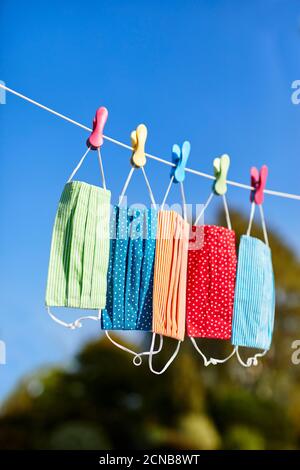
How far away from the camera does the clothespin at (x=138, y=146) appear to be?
1123 millimetres

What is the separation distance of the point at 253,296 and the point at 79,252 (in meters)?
0.35

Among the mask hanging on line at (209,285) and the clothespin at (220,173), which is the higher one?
the clothespin at (220,173)

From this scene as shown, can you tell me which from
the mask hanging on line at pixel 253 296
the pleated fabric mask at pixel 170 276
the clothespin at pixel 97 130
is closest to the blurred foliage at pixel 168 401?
the mask hanging on line at pixel 253 296

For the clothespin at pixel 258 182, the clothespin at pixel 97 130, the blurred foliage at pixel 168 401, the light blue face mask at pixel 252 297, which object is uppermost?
the clothespin at pixel 97 130

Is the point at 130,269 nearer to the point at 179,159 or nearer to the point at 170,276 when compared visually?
the point at 170,276

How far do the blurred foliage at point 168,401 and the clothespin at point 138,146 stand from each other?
0.97 m

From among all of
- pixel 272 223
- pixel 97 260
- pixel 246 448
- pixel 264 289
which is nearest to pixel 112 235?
pixel 97 260

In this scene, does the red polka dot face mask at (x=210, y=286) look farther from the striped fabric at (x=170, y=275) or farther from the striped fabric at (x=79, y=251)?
the striped fabric at (x=79, y=251)

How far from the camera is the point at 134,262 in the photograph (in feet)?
3.62

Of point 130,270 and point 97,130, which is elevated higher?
point 97,130

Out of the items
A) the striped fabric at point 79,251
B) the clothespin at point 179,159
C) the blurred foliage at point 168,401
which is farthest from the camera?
the blurred foliage at point 168,401

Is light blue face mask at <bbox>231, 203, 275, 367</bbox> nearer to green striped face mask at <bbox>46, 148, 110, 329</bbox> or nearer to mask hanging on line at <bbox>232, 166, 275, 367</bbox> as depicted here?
mask hanging on line at <bbox>232, 166, 275, 367</bbox>

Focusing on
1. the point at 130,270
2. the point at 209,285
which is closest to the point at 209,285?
the point at 209,285

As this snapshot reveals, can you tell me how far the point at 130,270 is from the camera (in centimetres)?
110
